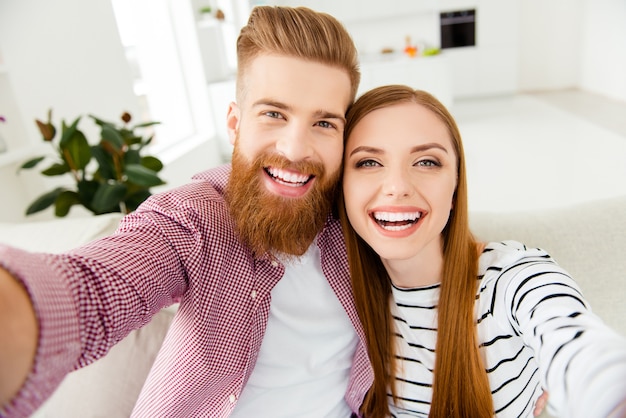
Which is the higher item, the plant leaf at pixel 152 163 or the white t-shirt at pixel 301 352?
the plant leaf at pixel 152 163

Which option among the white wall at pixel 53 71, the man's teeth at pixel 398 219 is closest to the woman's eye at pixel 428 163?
the man's teeth at pixel 398 219

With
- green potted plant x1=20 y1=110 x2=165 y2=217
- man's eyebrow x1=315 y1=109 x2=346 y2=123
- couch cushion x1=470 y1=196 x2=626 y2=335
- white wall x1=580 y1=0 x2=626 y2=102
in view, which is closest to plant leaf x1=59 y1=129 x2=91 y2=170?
green potted plant x1=20 y1=110 x2=165 y2=217

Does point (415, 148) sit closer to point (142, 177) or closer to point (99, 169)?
point (142, 177)

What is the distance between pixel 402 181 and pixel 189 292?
1.59 feet

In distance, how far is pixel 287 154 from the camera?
3.16 feet

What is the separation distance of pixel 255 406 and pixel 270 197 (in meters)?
0.47

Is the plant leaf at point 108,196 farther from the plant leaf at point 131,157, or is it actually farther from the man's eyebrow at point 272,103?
the man's eyebrow at point 272,103

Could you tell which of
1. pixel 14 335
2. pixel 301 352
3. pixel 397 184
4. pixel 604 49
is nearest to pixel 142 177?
pixel 301 352

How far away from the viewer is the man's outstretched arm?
463 millimetres

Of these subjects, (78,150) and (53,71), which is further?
(53,71)

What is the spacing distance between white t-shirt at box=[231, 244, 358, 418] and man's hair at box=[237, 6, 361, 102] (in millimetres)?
453

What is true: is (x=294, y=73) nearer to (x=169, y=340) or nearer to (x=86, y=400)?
(x=169, y=340)

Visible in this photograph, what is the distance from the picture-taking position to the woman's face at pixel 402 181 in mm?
919

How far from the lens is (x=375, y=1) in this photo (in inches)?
283
